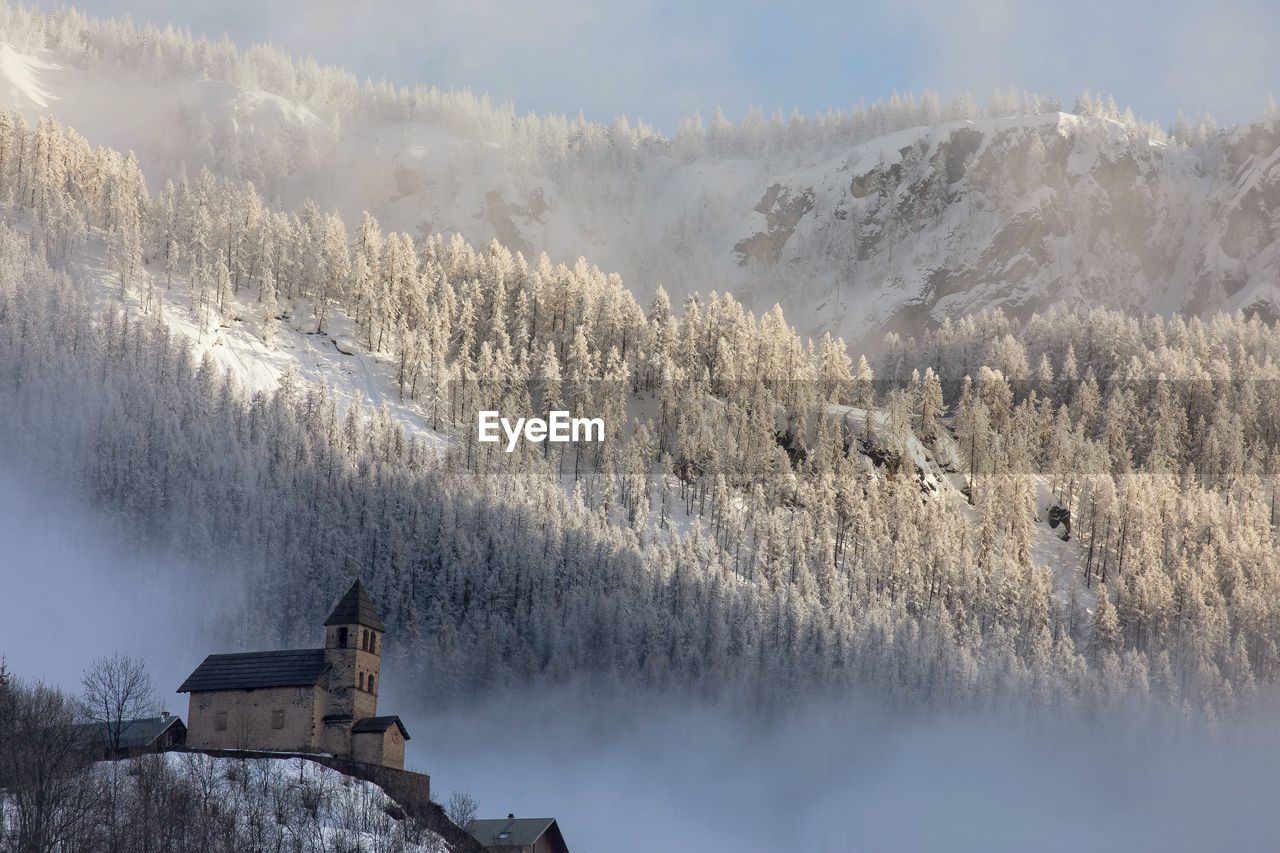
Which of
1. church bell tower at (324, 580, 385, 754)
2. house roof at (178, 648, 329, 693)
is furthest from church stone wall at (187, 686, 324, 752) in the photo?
church bell tower at (324, 580, 385, 754)

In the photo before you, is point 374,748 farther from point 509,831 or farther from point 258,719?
point 509,831

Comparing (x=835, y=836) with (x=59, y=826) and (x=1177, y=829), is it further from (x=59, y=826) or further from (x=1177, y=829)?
(x=59, y=826)

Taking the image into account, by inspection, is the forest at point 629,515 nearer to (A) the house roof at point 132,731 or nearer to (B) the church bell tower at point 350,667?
(B) the church bell tower at point 350,667

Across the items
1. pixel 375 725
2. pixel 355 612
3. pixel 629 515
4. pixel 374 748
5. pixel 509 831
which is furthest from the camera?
pixel 629 515


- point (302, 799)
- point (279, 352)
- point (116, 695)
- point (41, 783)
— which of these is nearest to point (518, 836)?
point (302, 799)

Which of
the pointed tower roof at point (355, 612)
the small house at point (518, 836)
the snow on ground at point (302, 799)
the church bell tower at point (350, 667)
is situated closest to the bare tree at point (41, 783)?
the snow on ground at point (302, 799)
